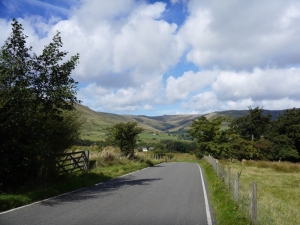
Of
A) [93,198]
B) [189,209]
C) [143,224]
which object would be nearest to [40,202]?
[93,198]

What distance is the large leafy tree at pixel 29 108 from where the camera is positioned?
10.7m

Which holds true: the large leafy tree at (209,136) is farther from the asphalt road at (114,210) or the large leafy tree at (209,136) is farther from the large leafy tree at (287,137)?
the asphalt road at (114,210)

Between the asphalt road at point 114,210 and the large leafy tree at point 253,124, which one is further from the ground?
the large leafy tree at point 253,124

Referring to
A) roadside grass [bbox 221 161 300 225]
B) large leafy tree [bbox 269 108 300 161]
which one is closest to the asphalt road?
roadside grass [bbox 221 161 300 225]

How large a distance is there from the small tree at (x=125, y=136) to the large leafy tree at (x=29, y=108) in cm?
1742

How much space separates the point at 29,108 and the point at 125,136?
2088cm

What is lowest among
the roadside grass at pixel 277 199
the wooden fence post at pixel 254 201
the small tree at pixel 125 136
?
the roadside grass at pixel 277 199

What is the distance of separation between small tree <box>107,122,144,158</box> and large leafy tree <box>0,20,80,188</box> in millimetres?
17416

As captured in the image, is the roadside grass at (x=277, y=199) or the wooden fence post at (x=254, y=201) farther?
the roadside grass at (x=277, y=199)

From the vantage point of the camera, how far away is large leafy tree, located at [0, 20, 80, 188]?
1073cm

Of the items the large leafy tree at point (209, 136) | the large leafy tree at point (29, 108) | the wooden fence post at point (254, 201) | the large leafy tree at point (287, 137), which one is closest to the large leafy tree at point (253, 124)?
the large leafy tree at point (287, 137)

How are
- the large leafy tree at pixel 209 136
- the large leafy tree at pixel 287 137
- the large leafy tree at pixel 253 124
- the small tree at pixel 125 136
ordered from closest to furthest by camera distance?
the small tree at pixel 125 136 → the large leafy tree at pixel 209 136 → the large leafy tree at pixel 287 137 → the large leafy tree at pixel 253 124

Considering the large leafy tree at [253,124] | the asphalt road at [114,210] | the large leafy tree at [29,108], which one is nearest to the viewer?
the asphalt road at [114,210]

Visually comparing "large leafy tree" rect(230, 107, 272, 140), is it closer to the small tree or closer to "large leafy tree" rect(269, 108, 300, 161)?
"large leafy tree" rect(269, 108, 300, 161)
